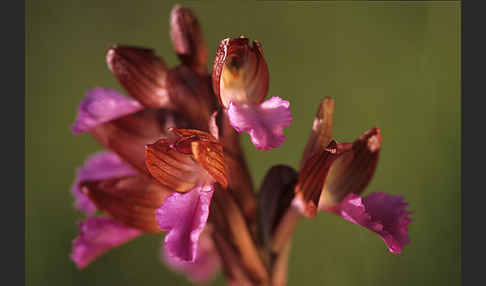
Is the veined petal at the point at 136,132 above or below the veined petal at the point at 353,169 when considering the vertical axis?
above

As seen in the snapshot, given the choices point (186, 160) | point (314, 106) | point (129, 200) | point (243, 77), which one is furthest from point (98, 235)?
point (314, 106)

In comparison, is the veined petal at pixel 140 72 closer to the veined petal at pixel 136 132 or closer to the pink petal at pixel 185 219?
the veined petal at pixel 136 132

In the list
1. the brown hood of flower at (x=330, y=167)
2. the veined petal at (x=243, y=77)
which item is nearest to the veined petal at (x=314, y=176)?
the brown hood of flower at (x=330, y=167)

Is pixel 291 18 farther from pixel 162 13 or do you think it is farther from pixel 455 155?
pixel 455 155

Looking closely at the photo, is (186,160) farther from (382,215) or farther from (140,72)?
(382,215)

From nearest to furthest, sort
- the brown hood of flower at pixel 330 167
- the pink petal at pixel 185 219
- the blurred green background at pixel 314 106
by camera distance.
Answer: the pink petal at pixel 185 219 < the brown hood of flower at pixel 330 167 < the blurred green background at pixel 314 106

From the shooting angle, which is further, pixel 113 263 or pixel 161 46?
pixel 161 46

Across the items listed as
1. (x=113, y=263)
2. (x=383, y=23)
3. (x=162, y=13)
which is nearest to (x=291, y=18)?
(x=383, y=23)
